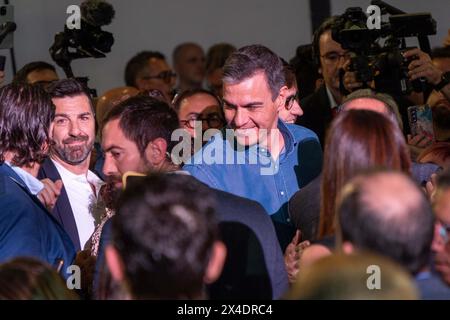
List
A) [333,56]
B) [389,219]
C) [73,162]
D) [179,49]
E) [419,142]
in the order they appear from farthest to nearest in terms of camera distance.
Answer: [179,49], [333,56], [419,142], [73,162], [389,219]

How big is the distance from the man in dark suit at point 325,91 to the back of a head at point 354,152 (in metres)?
2.26

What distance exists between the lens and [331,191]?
2.84 m

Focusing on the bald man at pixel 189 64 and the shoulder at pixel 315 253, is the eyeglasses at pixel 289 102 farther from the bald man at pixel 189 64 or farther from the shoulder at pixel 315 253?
the bald man at pixel 189 64

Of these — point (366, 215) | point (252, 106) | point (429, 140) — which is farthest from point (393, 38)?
point (366, 215)

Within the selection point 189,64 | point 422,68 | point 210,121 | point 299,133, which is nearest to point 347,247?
point 299,133

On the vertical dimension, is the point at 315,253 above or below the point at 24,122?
below

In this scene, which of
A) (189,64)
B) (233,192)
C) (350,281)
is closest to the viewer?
(350,281)

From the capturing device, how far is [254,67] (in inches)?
155

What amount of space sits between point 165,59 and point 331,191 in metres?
3.84

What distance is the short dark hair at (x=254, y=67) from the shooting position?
12.8ft

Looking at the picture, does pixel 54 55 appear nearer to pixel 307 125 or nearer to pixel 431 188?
pixel 307 125

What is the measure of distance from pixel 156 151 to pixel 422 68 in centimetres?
182

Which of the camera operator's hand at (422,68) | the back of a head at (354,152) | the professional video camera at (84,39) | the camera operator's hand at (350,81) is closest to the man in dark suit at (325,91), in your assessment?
the camera operator's hand at (350,81)

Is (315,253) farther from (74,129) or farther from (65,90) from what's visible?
(65,90)
